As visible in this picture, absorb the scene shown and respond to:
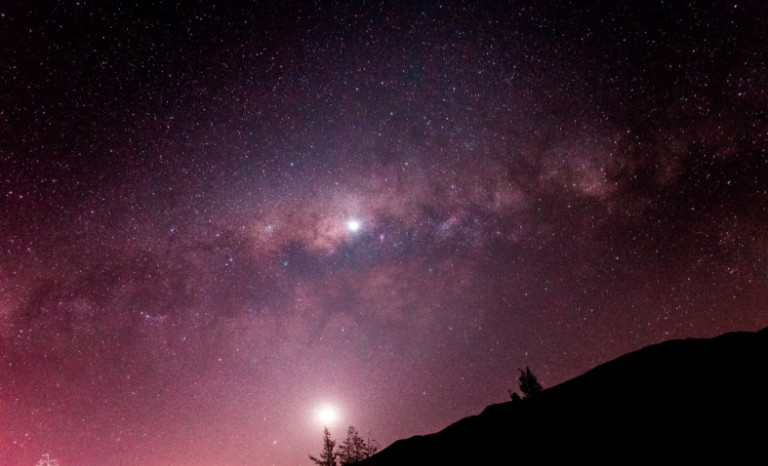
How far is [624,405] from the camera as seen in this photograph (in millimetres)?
7645

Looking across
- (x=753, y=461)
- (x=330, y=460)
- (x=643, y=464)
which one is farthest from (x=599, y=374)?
(x=330, y=460)

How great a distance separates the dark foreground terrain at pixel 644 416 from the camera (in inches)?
239

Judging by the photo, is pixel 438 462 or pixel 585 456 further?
pixel 438 462

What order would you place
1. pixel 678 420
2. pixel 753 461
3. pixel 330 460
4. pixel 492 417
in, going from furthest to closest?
pixel 330 460 < pixel 492 417 < pixel 678 420 < pixel 753 461

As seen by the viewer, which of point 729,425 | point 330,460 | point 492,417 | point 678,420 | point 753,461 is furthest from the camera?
point 330,460

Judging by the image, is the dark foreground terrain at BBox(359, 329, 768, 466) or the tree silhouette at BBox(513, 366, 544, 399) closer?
the dark foreground terrain at BBox(359, 329, 768, 466)

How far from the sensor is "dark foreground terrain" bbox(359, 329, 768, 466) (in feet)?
19.9

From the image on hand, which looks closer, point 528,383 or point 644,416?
point 644,416

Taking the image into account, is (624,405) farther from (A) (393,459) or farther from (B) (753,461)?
(A) (393,459)

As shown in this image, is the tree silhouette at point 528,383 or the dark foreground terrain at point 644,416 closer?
the dark foreground terrain at point 644,416

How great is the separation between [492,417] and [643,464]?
4.26m

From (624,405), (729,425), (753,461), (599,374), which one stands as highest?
(599,374)

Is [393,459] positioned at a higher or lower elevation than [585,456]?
higher

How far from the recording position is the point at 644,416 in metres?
7.07
